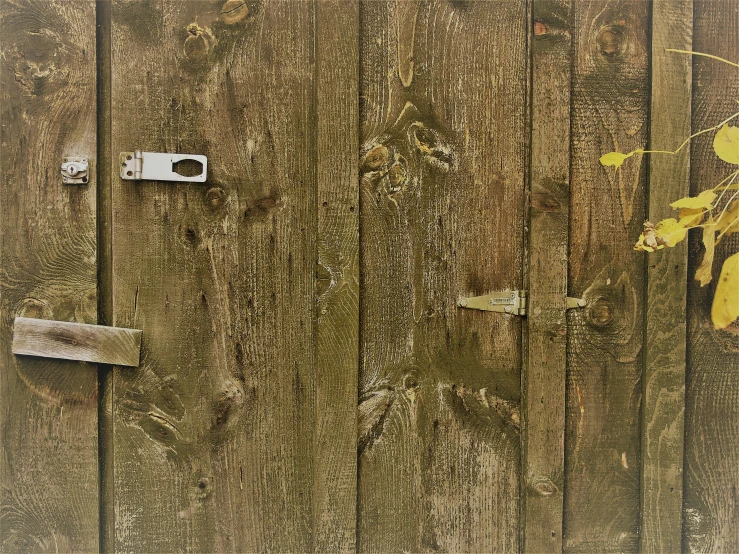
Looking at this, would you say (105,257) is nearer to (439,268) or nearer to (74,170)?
(74,170)

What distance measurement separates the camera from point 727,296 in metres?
1.21

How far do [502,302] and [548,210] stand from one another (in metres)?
0.30

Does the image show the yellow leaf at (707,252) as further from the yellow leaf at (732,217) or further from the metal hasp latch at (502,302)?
the metal hasp latch at (502,302)

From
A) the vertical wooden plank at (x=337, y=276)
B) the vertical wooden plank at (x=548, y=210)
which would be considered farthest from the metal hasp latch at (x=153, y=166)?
the vertical wooden plank at (x=548, y=210)

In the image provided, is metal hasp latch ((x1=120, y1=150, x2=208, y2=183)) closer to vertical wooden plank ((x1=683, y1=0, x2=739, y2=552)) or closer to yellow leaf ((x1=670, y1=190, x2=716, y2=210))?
yellow leaf ((x1=670, y1=190, x2=716, y2=210))

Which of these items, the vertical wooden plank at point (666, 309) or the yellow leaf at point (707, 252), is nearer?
the yellow leaf at point (707, 252)

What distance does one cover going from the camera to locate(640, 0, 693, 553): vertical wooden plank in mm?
1433

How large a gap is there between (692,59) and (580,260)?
688mm

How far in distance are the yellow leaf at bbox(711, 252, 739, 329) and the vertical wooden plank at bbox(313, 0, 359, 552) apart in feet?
3.05

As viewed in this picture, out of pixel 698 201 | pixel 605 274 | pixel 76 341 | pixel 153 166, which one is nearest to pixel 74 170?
pixel 153 166

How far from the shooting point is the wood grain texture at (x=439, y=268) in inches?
56.4

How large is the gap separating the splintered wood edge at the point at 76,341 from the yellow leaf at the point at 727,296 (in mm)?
1554

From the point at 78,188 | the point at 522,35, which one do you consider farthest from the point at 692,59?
the point at 78,188

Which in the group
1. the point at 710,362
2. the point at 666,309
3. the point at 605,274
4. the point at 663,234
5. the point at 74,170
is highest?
the point at 74,170
